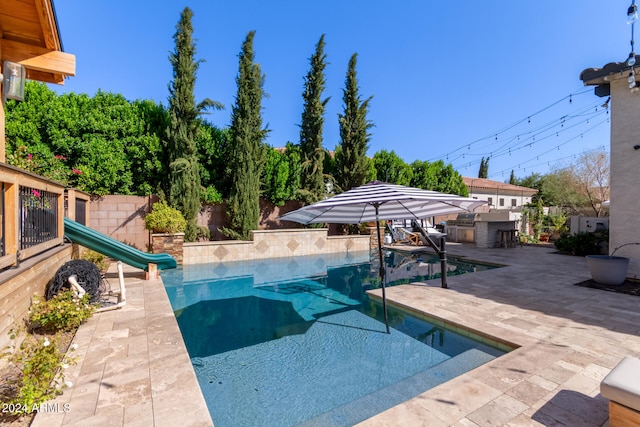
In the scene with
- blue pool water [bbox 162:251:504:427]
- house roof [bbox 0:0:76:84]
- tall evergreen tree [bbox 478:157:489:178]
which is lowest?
blue pool water [bbox 162:251:504:427]

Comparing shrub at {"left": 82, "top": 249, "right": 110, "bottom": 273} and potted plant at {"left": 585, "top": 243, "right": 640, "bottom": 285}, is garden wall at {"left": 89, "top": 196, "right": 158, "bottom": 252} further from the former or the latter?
potted plant at {"left": 585, "top": 243, "right": 640, "bottom": 285}

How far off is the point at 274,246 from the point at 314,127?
6.65m

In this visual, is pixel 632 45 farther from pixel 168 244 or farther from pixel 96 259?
pixel 96 259

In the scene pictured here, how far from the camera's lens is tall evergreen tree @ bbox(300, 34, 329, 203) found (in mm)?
15172

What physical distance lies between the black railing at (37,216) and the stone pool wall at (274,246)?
17.6 feet

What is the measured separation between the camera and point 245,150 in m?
12.8

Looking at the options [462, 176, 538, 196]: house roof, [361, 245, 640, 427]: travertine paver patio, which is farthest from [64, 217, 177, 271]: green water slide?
[462, 176, 538, 196]: house roof

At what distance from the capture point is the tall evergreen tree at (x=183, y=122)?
11.4m

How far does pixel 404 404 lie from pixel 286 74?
50.4ft

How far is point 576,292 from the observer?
662cm

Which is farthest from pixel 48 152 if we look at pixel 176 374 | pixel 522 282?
pixel 522 282

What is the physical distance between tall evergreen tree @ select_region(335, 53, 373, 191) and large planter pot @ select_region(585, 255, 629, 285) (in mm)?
10576

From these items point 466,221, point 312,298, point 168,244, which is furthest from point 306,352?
point 466,221

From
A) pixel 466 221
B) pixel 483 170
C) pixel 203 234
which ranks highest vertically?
pixel 483 170
